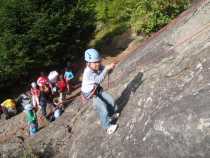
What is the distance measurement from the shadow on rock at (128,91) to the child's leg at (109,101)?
0.33 metres

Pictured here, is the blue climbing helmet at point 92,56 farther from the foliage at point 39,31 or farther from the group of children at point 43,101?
the foliage at point 39,31

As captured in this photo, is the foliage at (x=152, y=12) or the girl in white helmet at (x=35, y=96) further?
the foliage at (x=152, y=12)

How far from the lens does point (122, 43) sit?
23938 mm

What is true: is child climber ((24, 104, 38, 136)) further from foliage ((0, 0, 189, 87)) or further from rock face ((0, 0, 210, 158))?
foliage ((0, 0, 189, 87))

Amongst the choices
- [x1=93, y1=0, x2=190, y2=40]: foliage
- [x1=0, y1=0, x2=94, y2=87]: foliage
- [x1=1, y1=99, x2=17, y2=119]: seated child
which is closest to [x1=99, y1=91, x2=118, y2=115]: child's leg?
[x1=93, y1=0, x2=190, y2=40]: foliage

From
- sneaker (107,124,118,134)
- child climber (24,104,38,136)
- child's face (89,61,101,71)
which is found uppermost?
child's face (89,61,101,71)

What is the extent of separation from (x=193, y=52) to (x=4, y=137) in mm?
8518

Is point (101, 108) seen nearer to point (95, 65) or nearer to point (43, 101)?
point (95, 65)

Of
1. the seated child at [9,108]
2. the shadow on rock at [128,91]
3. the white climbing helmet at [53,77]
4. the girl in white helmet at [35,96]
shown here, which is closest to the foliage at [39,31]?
the seated child at [9,108]

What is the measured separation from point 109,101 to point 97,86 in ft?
2.07

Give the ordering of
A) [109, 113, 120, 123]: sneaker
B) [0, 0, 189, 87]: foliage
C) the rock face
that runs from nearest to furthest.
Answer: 1. the rock face
2. [109, 113, 120, 123]: sneaker
3. [0, 0, 189, 87]: foliage

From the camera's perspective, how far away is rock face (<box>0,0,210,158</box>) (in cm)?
1056

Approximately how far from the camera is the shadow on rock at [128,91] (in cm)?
1293

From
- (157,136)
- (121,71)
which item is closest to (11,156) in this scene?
(121,71)
